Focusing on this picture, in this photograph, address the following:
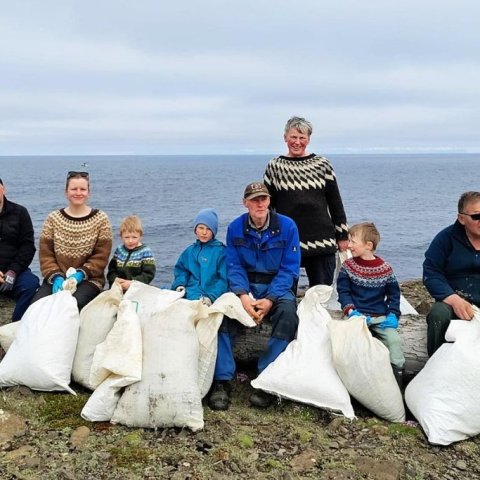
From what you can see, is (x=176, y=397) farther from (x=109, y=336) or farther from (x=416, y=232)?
(x=416, y=232)

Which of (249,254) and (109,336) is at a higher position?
(249,254)

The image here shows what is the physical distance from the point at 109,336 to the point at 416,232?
2525cm

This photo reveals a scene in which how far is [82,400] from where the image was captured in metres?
4.92

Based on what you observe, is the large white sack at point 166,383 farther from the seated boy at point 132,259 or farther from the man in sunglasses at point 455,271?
the man in sunglasses at point 455,271

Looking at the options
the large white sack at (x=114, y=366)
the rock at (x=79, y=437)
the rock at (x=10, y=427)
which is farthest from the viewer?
the large white sack at (x=114, y=366)

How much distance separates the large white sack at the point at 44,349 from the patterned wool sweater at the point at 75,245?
711 millimetres

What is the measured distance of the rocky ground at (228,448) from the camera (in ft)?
12.9

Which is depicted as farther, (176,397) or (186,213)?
(186,213)

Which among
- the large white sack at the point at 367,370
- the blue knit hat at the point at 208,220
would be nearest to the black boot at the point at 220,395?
the large white sack at the point at 367,370

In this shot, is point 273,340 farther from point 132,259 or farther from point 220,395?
point 132,259

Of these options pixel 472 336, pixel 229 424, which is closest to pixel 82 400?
pixel 229 424

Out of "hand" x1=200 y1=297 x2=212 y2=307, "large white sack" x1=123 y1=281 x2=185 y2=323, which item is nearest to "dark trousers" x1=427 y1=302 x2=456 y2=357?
"hand" x1=200 y1=297 x2=212 y2=307

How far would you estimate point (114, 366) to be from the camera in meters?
4.61

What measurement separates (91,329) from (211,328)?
1171mm
